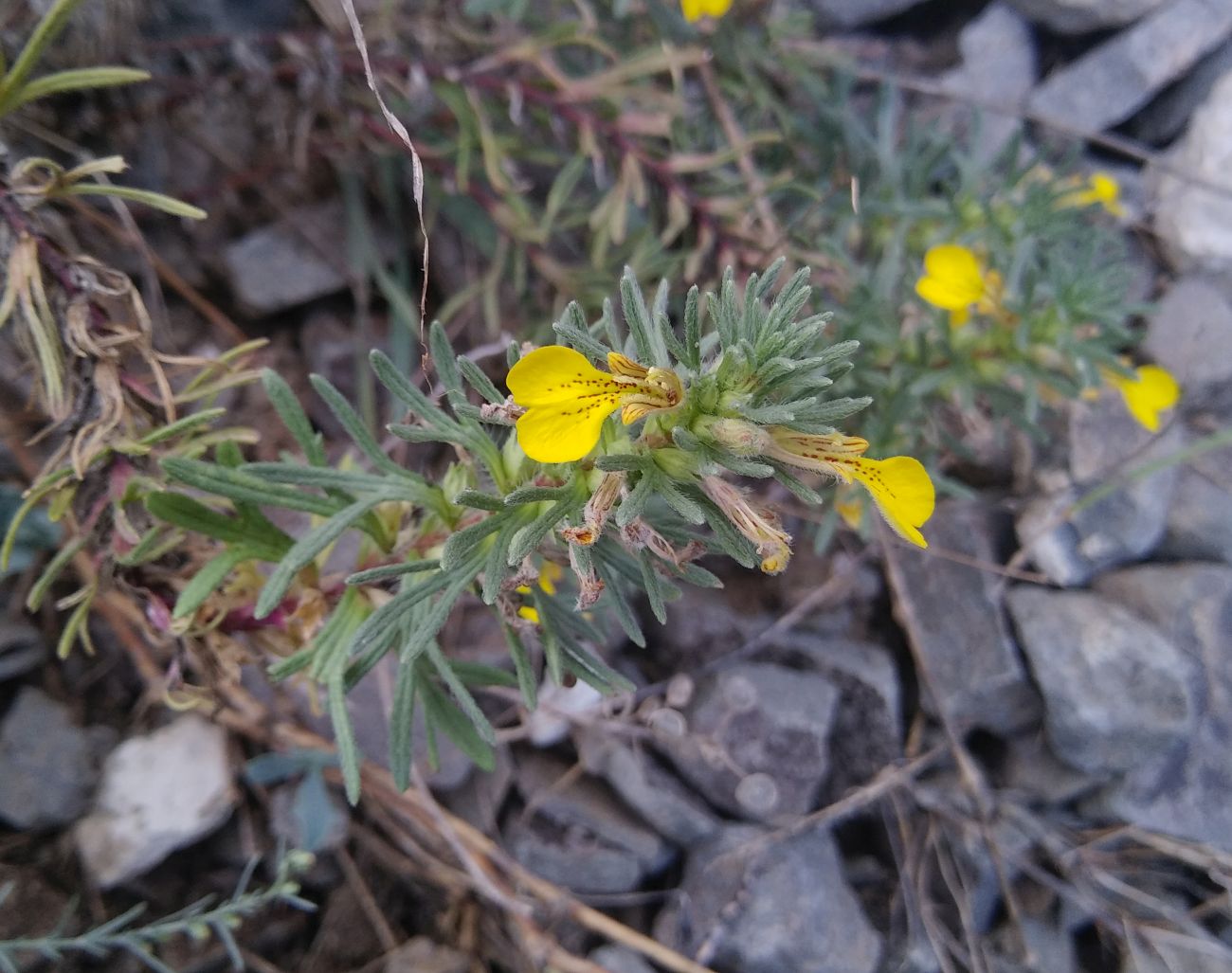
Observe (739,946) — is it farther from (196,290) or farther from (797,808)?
(196,290)

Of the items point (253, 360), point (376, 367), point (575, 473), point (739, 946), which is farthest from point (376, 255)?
point (739, 946)

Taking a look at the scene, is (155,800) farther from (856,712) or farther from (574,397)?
(856,712)

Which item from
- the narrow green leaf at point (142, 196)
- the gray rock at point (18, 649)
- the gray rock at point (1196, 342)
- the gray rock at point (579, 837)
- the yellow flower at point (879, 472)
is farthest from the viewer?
the gray rock at point (1196, 342)

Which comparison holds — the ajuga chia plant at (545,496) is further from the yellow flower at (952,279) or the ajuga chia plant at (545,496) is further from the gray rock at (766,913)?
the gray rock at (766,913)

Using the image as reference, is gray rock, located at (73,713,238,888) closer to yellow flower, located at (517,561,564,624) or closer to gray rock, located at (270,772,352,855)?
gray rock, located at (270,772,352,855)

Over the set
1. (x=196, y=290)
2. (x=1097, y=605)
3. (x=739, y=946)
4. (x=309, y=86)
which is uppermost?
(x=309, y=86)

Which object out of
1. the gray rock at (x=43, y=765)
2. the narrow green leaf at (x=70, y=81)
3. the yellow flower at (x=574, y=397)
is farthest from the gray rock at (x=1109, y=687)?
the narrow green leaf at (x=70, y=81)
